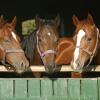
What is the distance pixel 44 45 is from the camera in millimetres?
5473

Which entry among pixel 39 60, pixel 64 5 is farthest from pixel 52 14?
pixel 39 60

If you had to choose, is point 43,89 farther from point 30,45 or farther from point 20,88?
point 30,45

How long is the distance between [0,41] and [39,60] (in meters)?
0.94

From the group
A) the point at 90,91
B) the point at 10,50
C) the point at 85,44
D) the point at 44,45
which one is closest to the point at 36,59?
the point at 44,45

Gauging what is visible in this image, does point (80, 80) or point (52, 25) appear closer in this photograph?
point (80, 80)

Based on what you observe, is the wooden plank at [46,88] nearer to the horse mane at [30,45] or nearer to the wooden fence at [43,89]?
the wooden fence at [43,89]

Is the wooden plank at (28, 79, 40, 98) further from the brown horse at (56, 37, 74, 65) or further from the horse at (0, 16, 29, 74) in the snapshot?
the brown horse at (56, 37, 74, 65)

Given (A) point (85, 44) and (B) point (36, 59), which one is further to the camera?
(B) point (36, 59)

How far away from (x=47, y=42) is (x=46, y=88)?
31.2 inches

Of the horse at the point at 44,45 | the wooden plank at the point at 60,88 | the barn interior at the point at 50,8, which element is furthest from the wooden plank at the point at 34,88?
the barn interior at the point at 50,8

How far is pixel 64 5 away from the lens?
9.81 meters

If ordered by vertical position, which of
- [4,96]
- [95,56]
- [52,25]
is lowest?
[4,96]

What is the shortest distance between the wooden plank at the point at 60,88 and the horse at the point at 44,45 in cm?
29

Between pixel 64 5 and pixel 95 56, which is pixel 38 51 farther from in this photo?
pixel 64 5
